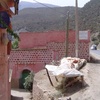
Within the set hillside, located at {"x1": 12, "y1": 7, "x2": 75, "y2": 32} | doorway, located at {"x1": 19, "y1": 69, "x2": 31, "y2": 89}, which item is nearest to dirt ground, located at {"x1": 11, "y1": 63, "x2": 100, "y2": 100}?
doorway, located at {"x1": 19, "y1": 69, "x2": 31, "y2": 89}

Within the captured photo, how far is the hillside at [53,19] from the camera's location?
183 ft

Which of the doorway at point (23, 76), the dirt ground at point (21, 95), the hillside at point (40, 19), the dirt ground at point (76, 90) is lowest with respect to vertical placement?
the dirt ground at point (21, 95)

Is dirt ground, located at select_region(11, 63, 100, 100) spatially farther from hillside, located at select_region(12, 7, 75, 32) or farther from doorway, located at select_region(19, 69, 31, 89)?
hillside, located at select_region(12, 7, 75, 32)

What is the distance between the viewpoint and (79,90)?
48.7 feet

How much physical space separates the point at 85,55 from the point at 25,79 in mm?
5653

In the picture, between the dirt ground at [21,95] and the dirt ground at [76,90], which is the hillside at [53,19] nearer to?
the dirt ground at [21,95]

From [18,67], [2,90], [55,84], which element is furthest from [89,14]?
[2,90]

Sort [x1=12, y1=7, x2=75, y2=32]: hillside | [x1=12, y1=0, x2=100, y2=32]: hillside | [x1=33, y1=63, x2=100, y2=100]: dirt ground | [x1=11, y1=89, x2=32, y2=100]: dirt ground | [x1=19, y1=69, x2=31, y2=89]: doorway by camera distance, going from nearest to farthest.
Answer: [x1=33, y1=63, x2=100, y2=100]: dirt ground, [x1=11, y1=89, x2=32, y2=100]: dirt ground, [x1=19, y1=69, x2=31, y2=89]: doorway, [x1=12, y1=7, x2=75, y2=32]: hillside, [x1=12, y1=0, x2=100, y2=32]: hillside

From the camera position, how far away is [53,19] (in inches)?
2470

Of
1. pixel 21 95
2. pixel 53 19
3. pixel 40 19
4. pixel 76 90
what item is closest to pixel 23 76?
pixel 21 95

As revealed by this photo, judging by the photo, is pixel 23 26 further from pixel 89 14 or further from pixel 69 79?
pixel 69 79

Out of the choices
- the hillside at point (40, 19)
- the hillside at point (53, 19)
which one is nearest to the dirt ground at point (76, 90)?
the hillside at point (40, 19)

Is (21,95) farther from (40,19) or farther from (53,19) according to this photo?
(53,19)

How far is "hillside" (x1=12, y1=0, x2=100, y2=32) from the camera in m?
55.7
